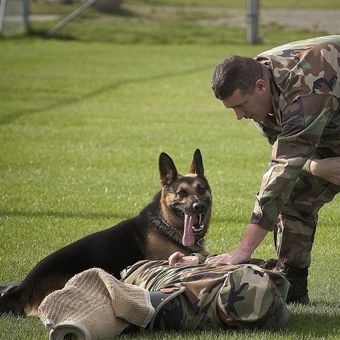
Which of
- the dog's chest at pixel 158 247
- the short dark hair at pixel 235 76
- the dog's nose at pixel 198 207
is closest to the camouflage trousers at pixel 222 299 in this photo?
the short dark hair at pixel 235 76

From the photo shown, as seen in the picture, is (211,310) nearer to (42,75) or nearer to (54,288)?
(54,288)

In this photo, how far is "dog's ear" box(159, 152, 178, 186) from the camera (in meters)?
8.50

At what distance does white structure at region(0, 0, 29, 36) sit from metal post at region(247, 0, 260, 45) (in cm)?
611

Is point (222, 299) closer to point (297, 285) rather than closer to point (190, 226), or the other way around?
point (297, 285)

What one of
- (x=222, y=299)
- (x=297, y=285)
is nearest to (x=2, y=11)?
(x=297, y=285)

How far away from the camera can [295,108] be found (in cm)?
660

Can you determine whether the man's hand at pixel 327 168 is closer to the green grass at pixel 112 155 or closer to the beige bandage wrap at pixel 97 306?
the green grass at pixel 112 155

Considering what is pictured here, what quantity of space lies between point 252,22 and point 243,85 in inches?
924

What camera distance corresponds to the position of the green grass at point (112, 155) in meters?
8.84

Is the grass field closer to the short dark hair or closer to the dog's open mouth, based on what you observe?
the dog's open mouth

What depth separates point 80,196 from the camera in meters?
11.8

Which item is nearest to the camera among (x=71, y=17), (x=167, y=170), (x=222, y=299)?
(x=222, y=299)

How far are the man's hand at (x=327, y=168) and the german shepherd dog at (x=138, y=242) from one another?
125 centimetres

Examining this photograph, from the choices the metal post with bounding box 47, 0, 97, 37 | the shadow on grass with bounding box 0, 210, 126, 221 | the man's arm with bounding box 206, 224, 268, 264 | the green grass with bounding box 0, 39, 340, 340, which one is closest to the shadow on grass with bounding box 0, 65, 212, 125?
the green grass with bounding box 0, 39, 340, 340
